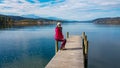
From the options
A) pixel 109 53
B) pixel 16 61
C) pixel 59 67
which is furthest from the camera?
pixel 109 53

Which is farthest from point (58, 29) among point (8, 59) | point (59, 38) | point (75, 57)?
point (8, 59)

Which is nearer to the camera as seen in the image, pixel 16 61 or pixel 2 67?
pixel 2 67

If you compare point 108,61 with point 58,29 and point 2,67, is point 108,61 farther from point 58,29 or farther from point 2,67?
point 2,67

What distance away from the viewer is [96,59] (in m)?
24.8

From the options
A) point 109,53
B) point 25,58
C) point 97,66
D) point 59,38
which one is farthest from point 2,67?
point 109,53

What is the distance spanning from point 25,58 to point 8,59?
6.56 feet

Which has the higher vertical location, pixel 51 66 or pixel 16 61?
pixel 51 66

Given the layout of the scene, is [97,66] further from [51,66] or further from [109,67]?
[51,66]

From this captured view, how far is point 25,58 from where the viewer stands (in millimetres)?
25062

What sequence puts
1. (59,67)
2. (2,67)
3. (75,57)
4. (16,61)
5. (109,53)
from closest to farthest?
1. (59,67)
2. (75,57)
3. (2,67)
4. (16,61)
5. (109,53)

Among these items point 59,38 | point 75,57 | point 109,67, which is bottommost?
point 109,67

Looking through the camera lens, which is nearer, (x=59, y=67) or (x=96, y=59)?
(x=59, y=67)

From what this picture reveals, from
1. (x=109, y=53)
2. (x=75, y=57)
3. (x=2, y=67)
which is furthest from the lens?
(x=109, y=53)

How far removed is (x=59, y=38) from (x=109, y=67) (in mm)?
7349
